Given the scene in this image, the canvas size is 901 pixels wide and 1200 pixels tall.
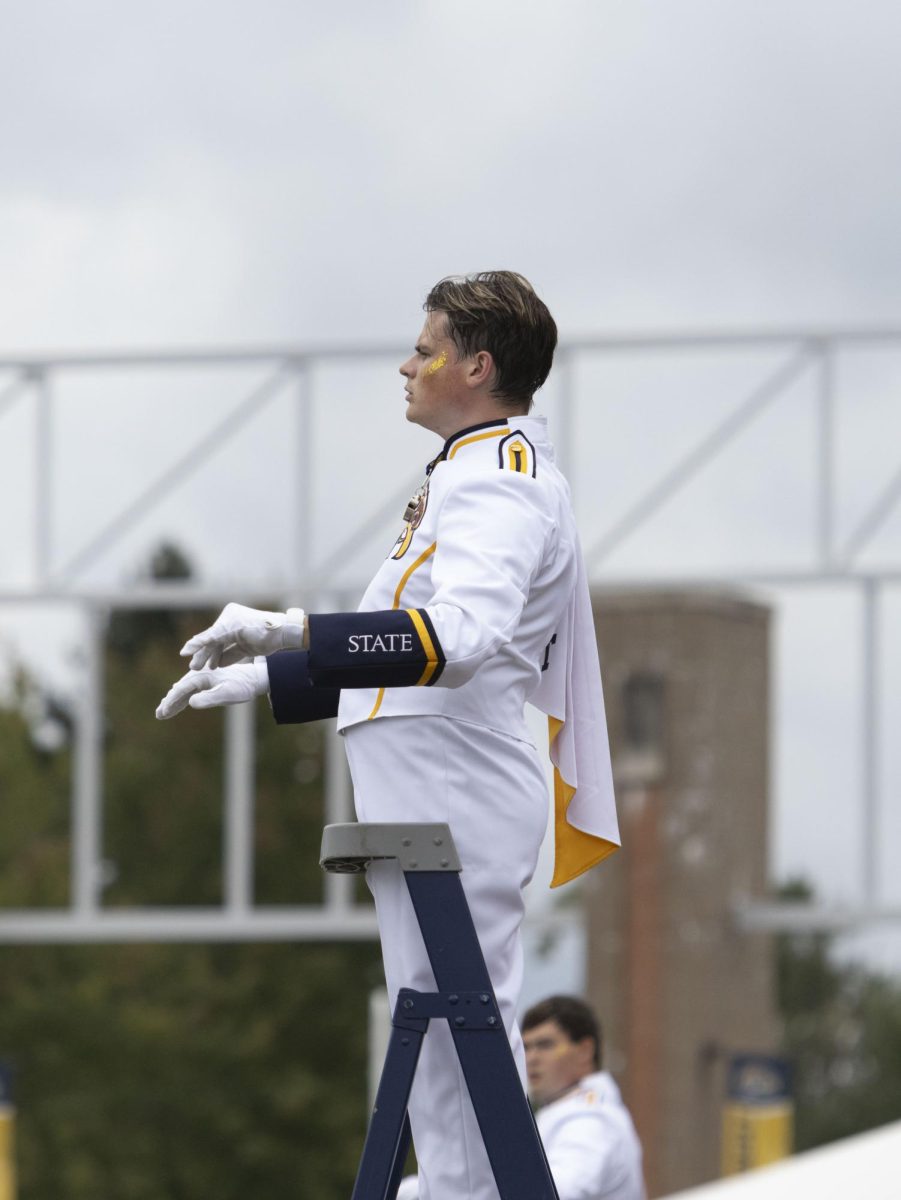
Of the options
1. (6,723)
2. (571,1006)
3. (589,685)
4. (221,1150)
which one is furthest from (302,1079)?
(589,685)

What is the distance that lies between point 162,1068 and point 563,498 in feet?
84.9

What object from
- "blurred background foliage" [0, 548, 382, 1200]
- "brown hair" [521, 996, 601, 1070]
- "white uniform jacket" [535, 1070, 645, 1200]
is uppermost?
"brown hair" [521, 996, 601, 1070]

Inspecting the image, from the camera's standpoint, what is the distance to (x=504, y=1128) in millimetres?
2953

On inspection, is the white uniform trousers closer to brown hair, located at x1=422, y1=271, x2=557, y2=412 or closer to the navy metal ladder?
the navy metal ladder

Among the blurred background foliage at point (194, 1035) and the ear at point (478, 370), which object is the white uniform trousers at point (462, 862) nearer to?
the ear at point (478, 370)

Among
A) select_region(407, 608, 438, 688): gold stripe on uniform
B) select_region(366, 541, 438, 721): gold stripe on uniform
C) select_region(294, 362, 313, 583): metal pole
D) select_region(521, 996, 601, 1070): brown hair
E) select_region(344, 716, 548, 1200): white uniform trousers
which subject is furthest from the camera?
select_region(294, 362, 313, 583): metal pole

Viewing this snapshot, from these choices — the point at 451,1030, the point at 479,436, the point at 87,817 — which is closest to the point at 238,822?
the point at 87,817

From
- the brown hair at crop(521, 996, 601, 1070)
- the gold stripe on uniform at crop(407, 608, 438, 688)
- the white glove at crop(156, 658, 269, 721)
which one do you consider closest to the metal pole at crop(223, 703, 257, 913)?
the brown hair at crop(521, 996, 601, 1070)

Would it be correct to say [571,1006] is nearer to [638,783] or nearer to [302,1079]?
[638,783]

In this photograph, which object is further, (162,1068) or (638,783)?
(162,1068)

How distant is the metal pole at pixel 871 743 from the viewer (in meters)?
11.1

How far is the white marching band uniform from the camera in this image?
2.94 m

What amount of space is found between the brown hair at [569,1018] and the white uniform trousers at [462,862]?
6.36 ft

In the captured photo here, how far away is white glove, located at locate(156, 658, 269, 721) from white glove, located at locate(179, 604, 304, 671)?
0.02 metres
